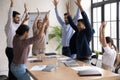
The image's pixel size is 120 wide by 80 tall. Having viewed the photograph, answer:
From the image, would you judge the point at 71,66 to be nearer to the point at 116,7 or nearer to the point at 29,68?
the point at 29,68

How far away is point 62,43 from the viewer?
483 cm

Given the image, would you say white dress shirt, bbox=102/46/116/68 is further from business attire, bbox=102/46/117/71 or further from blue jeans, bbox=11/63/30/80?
blue jeans, bbox=11/63/30/80

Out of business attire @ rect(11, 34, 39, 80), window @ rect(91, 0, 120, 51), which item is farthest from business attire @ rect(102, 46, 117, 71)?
window @ rect(91, 0, 120, 51)

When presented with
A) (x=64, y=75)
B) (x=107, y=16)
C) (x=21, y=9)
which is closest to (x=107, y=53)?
(x=64, y=75)

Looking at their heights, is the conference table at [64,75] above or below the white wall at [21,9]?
below

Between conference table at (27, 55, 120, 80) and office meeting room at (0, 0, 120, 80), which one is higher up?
office meeting room at (0, 0, 120, 80)

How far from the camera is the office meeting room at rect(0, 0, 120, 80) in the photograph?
2.80 m

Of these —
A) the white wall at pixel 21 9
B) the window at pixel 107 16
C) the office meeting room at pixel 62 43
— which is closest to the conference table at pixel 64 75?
the office meeting room at pixel 62 43

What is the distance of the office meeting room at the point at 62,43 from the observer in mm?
2801

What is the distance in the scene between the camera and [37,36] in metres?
2.70

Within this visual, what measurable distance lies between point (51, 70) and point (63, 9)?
4.36 metres

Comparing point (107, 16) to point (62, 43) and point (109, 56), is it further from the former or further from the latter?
point (109, 56)

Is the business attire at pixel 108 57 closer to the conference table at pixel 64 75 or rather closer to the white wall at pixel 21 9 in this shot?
the conference table at pixel 64 75

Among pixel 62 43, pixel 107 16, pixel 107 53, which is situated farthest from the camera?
pixel 107 16
